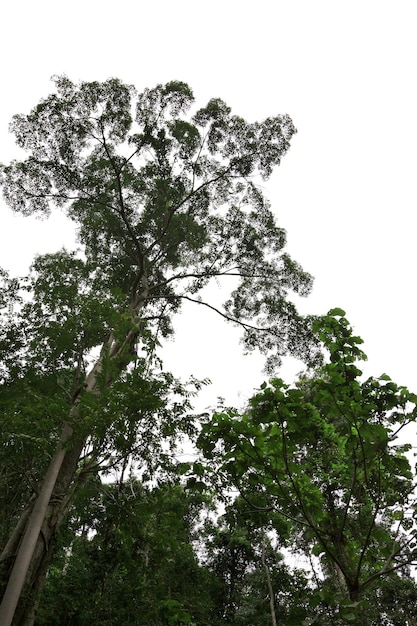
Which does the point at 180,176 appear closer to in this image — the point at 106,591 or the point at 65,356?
the point at 65,356

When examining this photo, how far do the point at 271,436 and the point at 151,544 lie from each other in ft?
13.6

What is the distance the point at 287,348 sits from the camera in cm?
1135

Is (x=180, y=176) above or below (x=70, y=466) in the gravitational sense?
above

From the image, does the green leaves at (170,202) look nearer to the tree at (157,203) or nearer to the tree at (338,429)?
the tree at (157,203)

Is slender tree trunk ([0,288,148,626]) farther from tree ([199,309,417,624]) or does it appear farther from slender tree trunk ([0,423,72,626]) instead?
tree ([199,309,417,624])

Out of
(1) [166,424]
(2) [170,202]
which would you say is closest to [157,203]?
(2) [170,202]

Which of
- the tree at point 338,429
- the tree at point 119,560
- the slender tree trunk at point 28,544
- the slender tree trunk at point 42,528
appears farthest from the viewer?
the tree at point 119,560

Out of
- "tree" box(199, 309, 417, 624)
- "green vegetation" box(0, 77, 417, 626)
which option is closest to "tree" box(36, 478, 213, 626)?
"green vegetation" box(0, 77, 417, 626)

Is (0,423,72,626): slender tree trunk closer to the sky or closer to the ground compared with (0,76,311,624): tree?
closer to the ground

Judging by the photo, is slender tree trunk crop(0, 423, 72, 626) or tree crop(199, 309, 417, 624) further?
slender tree trunk crop(0, 423, 72, 626)

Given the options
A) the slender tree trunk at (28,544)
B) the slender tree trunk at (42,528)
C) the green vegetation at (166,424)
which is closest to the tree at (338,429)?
the green vegetation at (166,424)

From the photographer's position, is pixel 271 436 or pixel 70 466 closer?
pixel 271 436

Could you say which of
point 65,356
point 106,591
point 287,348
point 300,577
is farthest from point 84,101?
point 300,577

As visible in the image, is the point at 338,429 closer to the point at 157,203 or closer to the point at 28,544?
the point at 28,544
